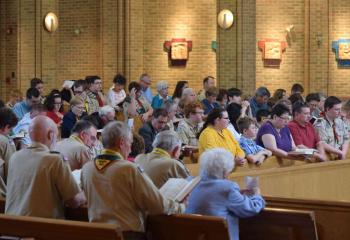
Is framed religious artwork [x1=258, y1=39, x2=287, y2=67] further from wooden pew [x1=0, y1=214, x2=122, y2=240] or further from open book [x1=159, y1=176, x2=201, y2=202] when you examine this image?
wooden pew [x1=0, y1=214, x2=122, y2=240]

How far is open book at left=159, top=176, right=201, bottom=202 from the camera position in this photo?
6495 mm

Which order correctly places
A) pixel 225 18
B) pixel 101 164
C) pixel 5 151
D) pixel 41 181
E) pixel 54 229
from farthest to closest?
pixel 225 18
pixel 5 151
pixel 41 181
pixel 101 164
pixel 54 229

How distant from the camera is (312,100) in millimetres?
14812

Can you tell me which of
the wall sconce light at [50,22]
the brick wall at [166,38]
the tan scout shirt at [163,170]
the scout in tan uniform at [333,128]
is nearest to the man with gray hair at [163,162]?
the tan scout shirt at [163,170]

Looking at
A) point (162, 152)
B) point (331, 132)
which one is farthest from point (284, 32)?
point (162, 152)

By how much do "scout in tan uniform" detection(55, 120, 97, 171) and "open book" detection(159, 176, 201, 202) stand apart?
1969 millimetres

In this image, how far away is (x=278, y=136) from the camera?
11195 mm

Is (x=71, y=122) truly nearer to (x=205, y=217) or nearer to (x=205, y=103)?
(x=205, y=103)

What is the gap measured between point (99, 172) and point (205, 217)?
0.86m

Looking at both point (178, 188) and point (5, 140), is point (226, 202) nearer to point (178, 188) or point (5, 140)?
point (178, 188)

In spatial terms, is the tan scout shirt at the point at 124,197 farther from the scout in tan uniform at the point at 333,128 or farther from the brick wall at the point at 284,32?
the brick wall at the point at 284,32

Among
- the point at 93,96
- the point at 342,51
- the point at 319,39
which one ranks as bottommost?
the point at 93,96

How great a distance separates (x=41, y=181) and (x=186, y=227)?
1178 mm

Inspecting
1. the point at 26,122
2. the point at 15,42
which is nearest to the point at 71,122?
the point at 26,122
